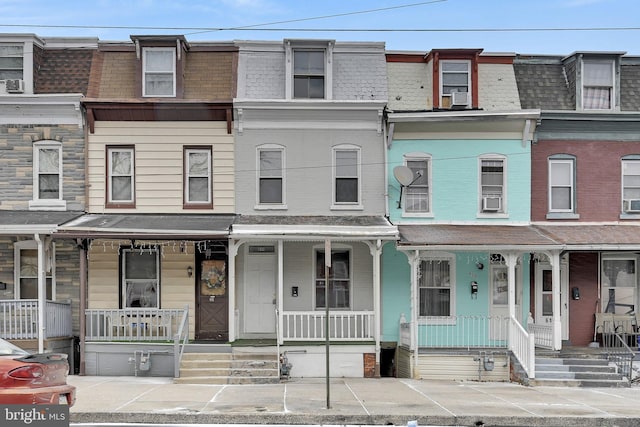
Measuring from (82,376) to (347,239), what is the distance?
6.96m

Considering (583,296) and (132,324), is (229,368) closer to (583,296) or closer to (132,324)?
(132,324)

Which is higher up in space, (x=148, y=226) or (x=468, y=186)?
(x=468, y=186)

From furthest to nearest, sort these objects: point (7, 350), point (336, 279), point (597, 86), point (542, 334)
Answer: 1. point (597, 86)
2. point (336, 279)
3. point (542, 334)
4. point (7, 350)

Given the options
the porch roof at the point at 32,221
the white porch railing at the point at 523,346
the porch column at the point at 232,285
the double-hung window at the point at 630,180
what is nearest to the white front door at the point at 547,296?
the white porch railing at the point at 523,346

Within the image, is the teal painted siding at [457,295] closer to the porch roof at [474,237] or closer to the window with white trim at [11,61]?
the porch roof at [474,237]

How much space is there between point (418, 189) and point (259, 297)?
5013mm

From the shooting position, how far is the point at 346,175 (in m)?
19.1

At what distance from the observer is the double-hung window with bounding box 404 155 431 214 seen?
19.2 meters

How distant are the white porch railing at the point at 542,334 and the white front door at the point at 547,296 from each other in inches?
24.1

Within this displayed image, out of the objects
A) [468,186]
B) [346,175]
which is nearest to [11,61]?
[346,175]

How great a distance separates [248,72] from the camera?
765 inches

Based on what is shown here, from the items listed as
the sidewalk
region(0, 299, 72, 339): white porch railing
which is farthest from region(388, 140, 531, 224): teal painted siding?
region(0, 299, 72, 339): white porch railing

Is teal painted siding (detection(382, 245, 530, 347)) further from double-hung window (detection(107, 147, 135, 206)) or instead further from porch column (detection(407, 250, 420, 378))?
double-hung window (detection(107, 147, 135, 206))

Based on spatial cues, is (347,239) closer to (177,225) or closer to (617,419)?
(177,225)
